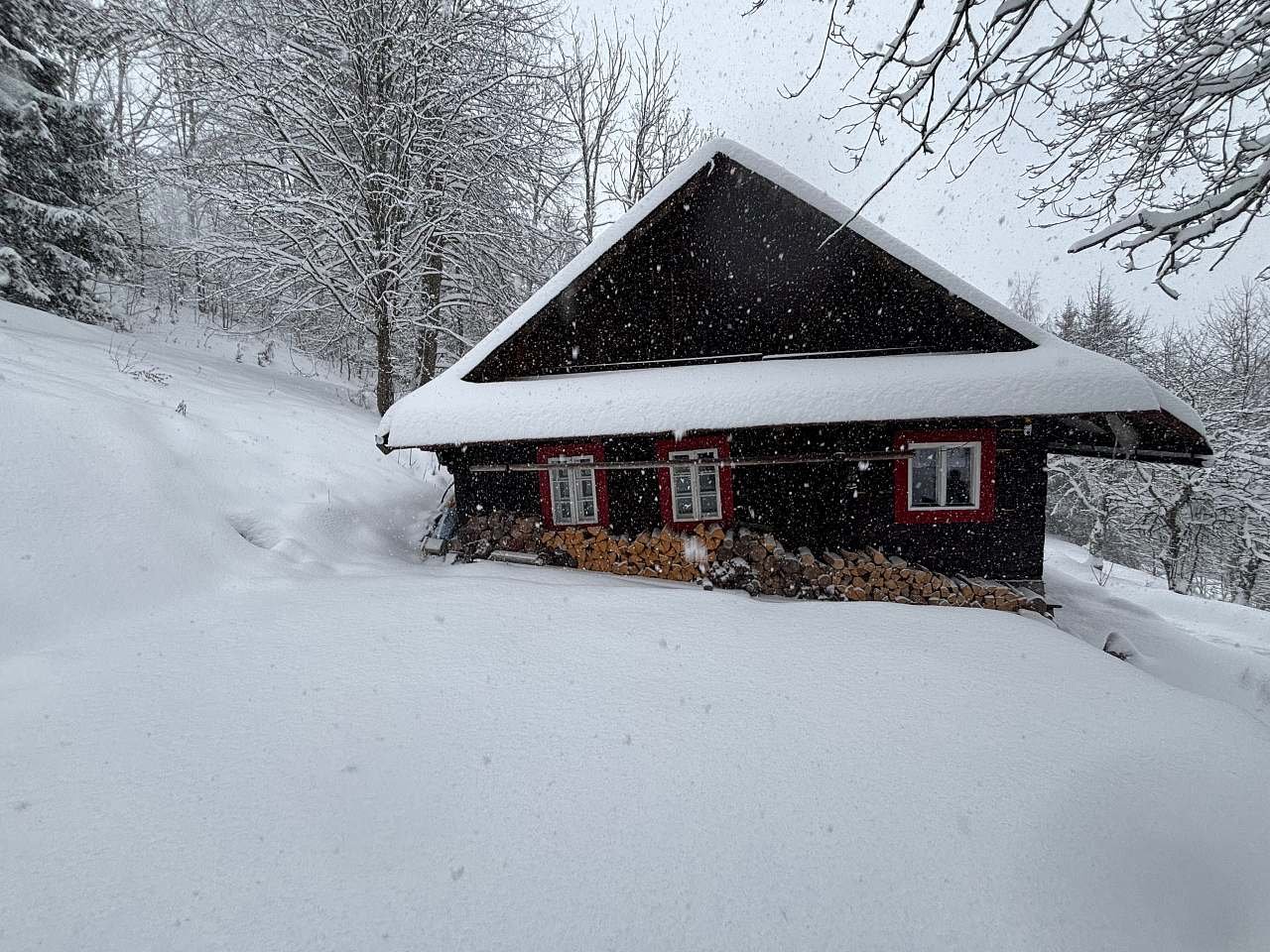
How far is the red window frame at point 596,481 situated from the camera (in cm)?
747

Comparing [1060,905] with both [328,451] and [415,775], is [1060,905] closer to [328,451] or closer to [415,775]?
[415,775]

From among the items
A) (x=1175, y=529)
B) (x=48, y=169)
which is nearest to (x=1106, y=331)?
(x=1175, y=529)

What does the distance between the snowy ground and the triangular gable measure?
3997 mm

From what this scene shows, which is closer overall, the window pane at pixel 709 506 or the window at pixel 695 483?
the window at pixel 695 483

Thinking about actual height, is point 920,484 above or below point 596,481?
below

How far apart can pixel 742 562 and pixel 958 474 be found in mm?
3411

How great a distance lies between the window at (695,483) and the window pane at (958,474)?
301 centimetres

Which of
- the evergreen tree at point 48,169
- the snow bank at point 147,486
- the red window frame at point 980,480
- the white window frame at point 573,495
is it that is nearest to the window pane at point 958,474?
the red window frame at point 980,480

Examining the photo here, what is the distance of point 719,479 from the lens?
7316 millimetres

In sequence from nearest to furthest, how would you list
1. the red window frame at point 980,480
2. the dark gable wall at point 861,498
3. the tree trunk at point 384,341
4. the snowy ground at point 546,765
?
the snowy ground at point 546,765 < the red window frame at point 980,480 < the dark gable wall at point 861,498 < the tree trunk at point 384,341

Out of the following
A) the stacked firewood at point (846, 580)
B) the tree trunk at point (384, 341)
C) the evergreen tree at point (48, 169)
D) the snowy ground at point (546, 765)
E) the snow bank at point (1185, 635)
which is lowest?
the snow bank at point (1185, 635)

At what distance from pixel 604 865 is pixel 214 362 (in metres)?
14.9

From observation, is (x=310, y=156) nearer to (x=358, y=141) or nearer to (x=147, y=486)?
(x=358, y=141)

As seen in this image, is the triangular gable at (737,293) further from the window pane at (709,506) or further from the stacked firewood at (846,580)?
the stacked firewood at (846,580)
